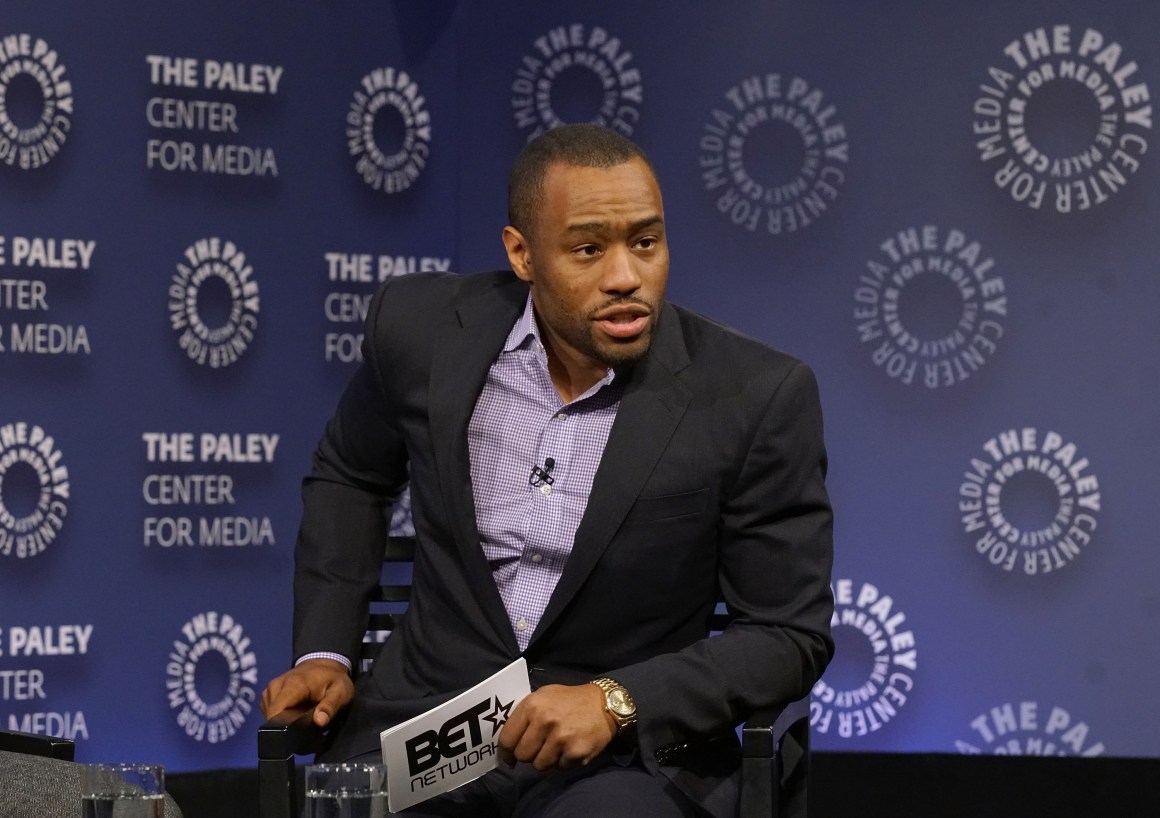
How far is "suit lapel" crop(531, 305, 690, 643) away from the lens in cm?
247

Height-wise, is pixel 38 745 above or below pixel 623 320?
below

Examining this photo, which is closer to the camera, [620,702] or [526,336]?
[620,702]

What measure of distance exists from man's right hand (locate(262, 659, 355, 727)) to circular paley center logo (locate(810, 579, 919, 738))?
1.89 metres

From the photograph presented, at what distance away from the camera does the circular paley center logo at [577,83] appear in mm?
4262

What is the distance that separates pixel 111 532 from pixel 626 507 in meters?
1.95

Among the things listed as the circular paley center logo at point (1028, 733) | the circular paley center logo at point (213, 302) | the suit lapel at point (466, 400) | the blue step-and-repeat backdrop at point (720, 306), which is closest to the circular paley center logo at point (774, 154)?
the blue step-and-repeat backdrop at point (720, 306)

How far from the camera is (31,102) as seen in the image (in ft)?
12.5

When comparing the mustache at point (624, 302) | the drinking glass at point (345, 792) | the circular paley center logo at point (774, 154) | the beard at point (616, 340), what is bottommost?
the drinking glass at point (345, 792)

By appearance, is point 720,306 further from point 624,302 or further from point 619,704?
point 619,704

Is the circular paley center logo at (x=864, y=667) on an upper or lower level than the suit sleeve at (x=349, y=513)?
lower

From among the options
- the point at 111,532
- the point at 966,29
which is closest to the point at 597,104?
the point at 966,29

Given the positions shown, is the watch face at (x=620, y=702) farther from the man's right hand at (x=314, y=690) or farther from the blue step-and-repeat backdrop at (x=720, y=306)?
the blue step-and-repeat backdrop at (x=720, y=306)

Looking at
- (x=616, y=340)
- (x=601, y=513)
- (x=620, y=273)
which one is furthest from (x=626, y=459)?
(x=620, y=273)

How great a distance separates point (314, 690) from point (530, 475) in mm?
510
